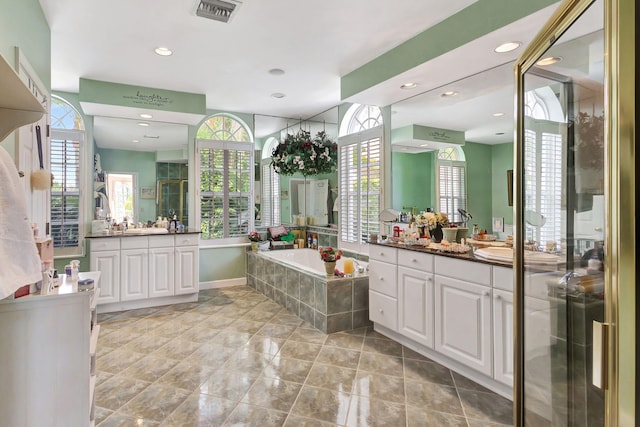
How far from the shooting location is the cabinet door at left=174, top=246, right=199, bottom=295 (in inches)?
176

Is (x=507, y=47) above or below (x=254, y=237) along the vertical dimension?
above

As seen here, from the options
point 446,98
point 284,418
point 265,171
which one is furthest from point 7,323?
point 265,171

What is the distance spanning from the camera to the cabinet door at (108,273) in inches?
158

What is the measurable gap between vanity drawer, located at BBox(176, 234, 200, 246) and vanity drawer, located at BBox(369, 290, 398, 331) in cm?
245

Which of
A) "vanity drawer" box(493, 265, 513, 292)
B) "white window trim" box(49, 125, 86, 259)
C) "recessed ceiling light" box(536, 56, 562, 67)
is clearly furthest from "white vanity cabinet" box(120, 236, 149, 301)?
"recessed ceiling light" box(536, 56, 562, 67)

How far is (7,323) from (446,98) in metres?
3.38

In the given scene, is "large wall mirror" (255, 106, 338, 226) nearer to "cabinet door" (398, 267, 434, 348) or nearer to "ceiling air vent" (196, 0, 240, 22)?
"cabinet door" (398, 267, 434, 348)

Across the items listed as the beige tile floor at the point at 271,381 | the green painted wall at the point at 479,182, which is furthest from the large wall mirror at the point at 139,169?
the green painted wall at the point at 479,182

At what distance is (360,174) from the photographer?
4402 millimetres

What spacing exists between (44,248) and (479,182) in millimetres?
2989

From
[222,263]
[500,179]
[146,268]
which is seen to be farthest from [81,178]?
[500,179]

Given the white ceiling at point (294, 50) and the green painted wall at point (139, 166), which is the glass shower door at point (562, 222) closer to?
the white ceiling at point (294, 50)

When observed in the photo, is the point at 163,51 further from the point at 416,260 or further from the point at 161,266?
the point at 416,260

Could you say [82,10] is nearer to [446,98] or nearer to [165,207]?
[165,207]
